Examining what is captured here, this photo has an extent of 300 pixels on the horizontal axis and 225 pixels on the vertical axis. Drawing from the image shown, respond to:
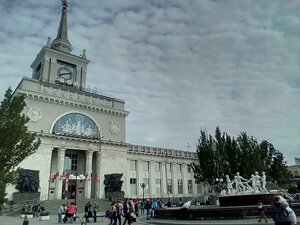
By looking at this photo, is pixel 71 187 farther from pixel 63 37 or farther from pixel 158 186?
pixel 63 37

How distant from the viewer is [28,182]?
3756cm

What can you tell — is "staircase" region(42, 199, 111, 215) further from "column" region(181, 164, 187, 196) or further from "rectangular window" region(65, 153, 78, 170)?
"column" region(181, 164, 187, 196)

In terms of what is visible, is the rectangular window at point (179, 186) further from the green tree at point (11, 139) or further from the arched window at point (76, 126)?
the green tree at point (11, 139)

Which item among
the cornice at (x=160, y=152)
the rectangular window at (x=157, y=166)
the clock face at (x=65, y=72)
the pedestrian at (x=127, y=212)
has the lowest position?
the pedestrian at (x=127, y=212)

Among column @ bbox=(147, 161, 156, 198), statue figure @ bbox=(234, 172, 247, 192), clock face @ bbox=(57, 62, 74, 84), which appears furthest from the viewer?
column @ bbox=(147, 161, 156, 198)

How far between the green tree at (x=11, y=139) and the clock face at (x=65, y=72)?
118 feet

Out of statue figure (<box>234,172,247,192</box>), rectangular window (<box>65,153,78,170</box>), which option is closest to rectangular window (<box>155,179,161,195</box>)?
rectangular window (<box>65,153,78,170</box>)

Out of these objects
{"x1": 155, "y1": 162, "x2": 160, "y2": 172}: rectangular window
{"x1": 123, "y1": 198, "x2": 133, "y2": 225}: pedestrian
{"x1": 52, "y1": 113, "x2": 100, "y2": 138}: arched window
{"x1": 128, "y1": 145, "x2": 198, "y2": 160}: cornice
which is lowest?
{"x1": 123, "y1": 198, "x2": 133, "y2": 225}: pedestrian

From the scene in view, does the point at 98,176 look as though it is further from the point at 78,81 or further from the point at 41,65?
the point at 41,65

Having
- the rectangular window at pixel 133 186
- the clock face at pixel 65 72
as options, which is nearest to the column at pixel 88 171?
the rectangular window at pixel 133 186

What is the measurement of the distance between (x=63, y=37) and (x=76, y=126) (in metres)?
21.8

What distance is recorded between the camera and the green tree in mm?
16016

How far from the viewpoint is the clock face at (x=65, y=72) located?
52.6 metres

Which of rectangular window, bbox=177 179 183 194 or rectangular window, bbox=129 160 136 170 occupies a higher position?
rectangular window, bbox=129 160 136 170
